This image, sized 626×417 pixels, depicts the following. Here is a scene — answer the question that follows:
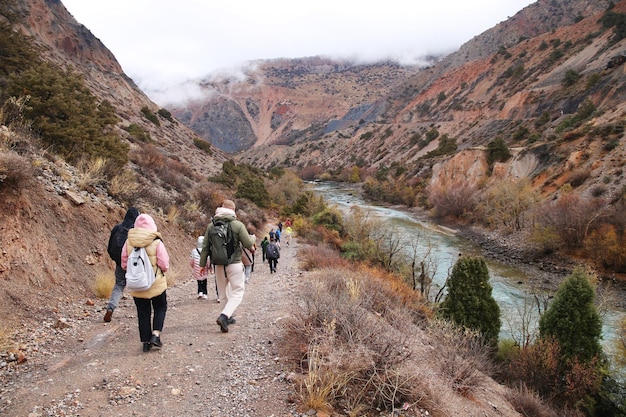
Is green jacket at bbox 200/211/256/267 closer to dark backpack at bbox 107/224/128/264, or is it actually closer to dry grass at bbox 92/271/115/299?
dark backpack at bbox 107/224/128/264

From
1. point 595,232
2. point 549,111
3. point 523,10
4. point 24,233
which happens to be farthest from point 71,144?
point 523,10

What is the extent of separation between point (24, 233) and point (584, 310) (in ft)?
50.8

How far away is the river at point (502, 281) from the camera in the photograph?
51.7ft

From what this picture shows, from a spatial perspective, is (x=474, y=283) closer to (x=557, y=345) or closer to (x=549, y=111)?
(x=557, y=345)

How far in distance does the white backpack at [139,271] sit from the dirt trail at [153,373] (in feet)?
3.30

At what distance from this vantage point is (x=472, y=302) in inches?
513

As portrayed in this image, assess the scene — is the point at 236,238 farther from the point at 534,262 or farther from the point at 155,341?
the point at 534,262

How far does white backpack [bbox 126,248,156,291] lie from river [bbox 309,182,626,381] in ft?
50.6

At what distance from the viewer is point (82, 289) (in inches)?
275

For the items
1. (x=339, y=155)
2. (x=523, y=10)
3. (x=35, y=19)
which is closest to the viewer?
(x=35, y=19)

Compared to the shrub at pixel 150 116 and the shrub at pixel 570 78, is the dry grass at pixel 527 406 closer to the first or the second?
the shrub at pixel 150 116

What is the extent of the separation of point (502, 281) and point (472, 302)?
40.6ft

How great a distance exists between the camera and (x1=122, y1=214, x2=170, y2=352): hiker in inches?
177

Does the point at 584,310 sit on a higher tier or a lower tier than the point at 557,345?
higher
